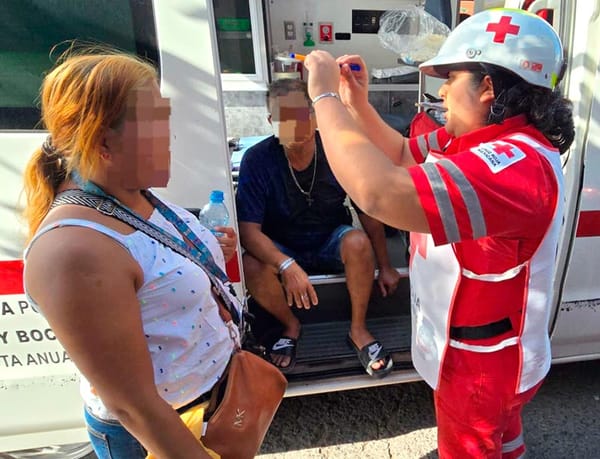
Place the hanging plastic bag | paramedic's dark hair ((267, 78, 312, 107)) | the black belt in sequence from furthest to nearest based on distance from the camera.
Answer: the hanging plastic bag, paramedic's dark hair ((267, 78, 312, 107)), the black belt

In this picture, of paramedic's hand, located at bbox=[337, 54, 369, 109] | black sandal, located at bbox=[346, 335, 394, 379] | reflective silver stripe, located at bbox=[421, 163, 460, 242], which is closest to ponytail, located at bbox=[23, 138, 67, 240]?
reflective silver stripe, located at bbox=[421, 163, 460, 242]

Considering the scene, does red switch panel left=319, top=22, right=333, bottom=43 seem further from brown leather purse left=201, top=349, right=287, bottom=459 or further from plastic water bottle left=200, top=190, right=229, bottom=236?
brown leather purse left=201, top=349, right=287, bottom=459

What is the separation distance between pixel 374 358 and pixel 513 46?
1.43m

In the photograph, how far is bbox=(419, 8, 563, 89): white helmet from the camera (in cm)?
107

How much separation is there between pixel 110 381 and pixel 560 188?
1.03 meters

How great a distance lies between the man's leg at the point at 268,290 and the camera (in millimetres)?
2227

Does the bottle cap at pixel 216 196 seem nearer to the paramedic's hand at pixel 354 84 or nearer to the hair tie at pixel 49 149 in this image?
the paramedic's hand at pixel 354 84

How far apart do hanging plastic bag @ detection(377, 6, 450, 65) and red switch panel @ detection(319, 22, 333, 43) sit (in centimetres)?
187

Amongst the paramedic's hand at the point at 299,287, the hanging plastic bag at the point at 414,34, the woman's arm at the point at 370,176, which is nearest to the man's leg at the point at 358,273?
the paramedic's hand at the point at 299,287

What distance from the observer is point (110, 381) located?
31.9 inches

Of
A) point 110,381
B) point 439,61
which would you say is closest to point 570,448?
point 439,61

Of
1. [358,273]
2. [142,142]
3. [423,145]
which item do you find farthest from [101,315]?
[358,273]

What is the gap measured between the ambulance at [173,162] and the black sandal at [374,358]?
4cm

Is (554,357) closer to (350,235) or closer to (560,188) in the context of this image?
(350,235)
